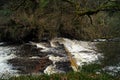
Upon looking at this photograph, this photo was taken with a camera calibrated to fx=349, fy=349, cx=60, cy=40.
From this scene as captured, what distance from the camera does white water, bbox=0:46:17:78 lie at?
16594 millimetres

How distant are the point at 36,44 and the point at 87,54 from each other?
5.71 metres

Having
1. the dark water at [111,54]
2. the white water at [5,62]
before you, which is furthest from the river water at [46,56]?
the dark water at [111,54]

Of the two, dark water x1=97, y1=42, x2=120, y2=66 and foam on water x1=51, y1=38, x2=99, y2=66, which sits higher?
dark water x1=97, y1=42, x2=120, y2=66

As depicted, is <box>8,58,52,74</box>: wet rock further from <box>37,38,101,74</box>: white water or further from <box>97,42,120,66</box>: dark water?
<box>97,42,120,66</box>: dark water

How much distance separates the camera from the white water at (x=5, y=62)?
16594mm

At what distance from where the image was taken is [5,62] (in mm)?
19406

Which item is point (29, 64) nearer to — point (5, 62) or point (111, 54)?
point (5, 62)

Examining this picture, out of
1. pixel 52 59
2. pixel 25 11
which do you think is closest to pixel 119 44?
pixel 52 59

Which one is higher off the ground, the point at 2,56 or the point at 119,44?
the point at 119,44

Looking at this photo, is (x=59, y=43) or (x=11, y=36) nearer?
(x=59, y=43)

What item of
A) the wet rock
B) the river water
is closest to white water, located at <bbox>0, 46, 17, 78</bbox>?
the river water

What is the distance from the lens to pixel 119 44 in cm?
Answer: 1861

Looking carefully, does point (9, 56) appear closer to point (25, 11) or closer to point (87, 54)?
point (87, 54)

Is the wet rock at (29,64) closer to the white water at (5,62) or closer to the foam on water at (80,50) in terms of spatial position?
the white water at (5,62)
